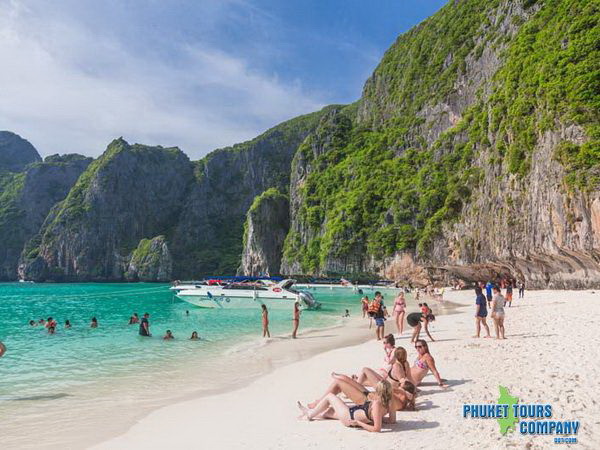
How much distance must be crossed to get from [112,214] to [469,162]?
131 m

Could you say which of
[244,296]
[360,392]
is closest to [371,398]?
[360,392]

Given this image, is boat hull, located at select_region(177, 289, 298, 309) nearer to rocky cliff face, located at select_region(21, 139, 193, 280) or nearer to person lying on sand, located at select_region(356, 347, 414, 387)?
person lying on sand, located at select_region(356, 347, 414, 387)

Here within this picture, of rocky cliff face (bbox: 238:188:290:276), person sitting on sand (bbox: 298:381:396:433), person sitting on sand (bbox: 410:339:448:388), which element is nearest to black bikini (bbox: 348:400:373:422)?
person sitting on sand (bbox: 298:381:396:433)

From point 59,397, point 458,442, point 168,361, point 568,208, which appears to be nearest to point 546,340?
point 458,442

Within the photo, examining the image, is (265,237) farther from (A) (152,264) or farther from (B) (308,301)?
(B) (308,301)

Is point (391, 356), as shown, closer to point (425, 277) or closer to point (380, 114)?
point (425, 277)

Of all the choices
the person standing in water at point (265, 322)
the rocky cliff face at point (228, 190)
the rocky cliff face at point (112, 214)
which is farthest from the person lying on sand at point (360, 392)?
the rocky cliff face at point (112, 214)

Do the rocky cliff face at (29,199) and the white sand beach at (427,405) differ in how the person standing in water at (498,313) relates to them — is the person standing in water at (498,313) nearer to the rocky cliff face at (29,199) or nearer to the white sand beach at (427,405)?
the white sand beach at (427,405)

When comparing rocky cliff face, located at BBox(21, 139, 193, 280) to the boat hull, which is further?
rocky cliff face, located at BBox(21, 139, 193, 280)

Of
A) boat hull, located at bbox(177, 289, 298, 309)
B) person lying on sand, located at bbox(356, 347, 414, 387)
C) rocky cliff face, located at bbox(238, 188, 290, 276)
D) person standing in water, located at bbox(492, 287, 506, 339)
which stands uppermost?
rocky cliff face, located at bbox(238, 188, 290, 276)

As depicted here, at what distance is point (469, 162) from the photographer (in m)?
55.6

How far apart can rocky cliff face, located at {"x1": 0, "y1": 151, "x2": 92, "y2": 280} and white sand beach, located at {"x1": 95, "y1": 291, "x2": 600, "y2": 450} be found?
18130 cm

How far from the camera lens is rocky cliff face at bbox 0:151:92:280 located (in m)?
157

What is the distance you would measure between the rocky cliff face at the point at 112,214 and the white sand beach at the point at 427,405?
14321cm
